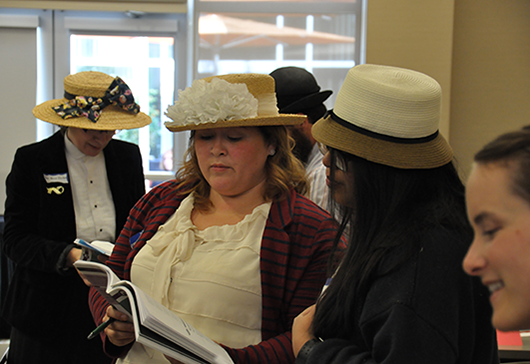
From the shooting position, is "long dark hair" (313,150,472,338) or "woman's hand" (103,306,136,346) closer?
"long dark hair" (313,150,472,338)

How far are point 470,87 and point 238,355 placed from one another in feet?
10.6

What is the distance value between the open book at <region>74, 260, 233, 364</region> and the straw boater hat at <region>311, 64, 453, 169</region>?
506 mm

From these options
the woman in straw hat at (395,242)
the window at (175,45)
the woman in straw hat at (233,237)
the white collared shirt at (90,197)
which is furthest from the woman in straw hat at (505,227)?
the window at (175,45)

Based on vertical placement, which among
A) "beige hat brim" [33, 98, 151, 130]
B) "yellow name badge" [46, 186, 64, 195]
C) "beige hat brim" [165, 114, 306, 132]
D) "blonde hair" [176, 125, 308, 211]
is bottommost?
"yellow name badge" [46, 186, 64, 195]

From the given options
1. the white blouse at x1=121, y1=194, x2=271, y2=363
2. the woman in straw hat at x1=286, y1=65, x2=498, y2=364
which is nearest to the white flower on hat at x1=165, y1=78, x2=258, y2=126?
the white blouse at x1=121, y1=194, x2=271, y2=363

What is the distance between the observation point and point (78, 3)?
147 inches

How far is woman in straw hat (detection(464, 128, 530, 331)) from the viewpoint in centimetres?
55

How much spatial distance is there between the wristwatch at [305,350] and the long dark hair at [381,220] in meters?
0.03

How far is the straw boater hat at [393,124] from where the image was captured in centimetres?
94

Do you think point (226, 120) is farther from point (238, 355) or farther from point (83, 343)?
point (83, 343)

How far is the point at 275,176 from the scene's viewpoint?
153cm

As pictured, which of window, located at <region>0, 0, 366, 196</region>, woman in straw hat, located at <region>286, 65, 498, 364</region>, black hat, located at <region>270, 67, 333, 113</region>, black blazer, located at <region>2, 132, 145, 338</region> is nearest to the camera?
woman in straw hat, located at <region>286, 65, 498, 364</region>

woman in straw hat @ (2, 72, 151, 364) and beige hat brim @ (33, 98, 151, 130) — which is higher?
beige hat brim @ (33, 98, 151, 130)

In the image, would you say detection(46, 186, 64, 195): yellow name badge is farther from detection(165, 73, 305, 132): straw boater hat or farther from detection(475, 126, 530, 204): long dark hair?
detection(475, 126, 530, 204): long dark hair
